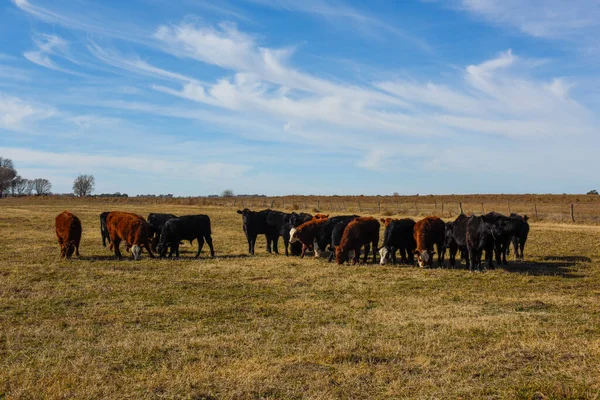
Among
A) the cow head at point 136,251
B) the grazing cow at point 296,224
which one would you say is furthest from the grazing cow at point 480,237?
the cow head at point 136,251

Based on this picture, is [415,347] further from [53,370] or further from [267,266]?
[267,266]

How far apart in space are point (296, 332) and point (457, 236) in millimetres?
9140

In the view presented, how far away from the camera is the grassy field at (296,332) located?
5523 mm

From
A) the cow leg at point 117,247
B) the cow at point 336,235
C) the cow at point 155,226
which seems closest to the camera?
the cow leg at point 117,247

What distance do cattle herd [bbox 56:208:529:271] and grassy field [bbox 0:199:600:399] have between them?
1195mm

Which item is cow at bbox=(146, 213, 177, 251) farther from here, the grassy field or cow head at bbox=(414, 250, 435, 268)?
cow head at bbox=(414, 250, 435, 268)

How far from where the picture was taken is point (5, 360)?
6328mm

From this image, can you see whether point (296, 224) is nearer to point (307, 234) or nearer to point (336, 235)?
point (307, 234)

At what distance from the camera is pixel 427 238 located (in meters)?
14.9

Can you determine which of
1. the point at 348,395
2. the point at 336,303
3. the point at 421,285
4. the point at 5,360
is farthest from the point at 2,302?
the point at 421,285

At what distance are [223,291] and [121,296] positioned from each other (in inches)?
83.5

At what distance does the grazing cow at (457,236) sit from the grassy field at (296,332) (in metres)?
1.77

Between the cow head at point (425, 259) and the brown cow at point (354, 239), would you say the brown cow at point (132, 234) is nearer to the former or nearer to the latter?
the brown cow at point (354, 239)

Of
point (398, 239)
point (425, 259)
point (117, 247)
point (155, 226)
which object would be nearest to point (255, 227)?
point (155, 226)
